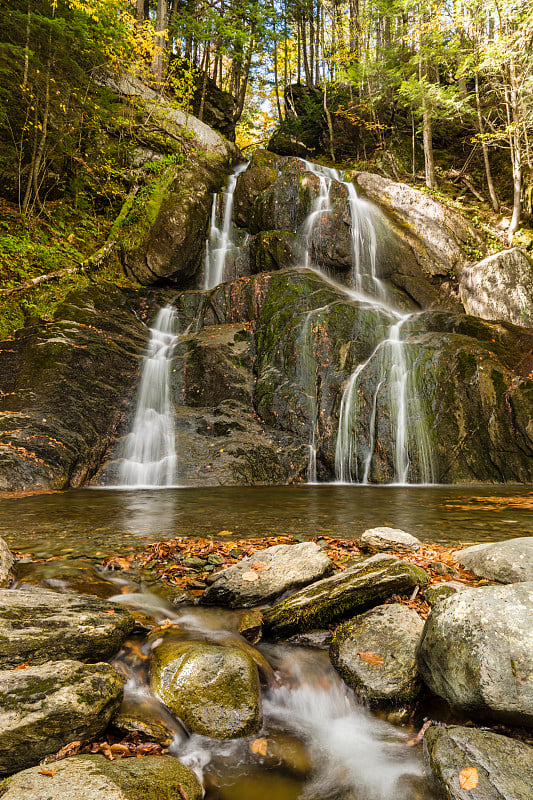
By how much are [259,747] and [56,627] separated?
1.29 m

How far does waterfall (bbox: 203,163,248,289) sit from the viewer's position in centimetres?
1521

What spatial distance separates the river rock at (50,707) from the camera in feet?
5.57

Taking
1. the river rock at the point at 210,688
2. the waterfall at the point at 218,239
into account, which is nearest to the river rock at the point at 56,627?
the river rock at the point at 210,688

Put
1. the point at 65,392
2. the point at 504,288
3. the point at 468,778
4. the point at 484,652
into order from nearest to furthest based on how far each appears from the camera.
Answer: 1. the point at 468,778
2. the point at 484,652
3. the point at 65,392
4. the point at 504,288

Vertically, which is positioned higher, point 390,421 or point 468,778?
point 390,421

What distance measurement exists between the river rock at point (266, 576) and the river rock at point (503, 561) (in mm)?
1227

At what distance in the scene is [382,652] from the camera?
2.54 metres

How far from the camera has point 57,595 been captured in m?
2.85

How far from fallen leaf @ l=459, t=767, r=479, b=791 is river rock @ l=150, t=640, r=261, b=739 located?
39.8 inches

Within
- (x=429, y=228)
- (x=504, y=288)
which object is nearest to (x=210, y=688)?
(x=504, y=288)

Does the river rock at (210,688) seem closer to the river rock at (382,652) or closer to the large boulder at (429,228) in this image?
the river rock at (382,652)

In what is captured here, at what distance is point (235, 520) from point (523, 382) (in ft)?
24.9

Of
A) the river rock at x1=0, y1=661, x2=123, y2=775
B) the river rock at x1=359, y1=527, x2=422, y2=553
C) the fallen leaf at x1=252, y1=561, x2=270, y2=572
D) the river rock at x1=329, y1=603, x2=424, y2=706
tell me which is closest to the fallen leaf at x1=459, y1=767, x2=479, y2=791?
the river rock at x1=329, y1=603, x2=424, y2=706

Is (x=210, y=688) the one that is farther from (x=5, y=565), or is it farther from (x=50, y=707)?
(x=5, y=565)
